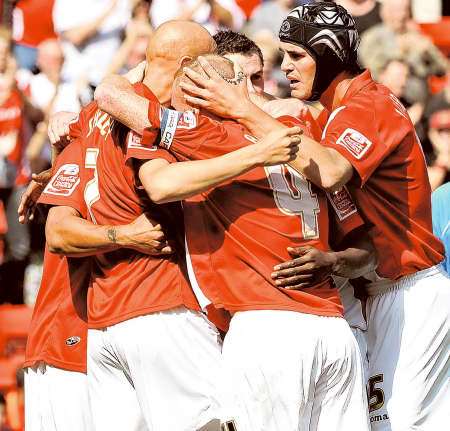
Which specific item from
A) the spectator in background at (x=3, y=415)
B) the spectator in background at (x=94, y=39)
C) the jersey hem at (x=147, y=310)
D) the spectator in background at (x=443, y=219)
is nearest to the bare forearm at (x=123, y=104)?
the jersey hem at (x=147, y=310)

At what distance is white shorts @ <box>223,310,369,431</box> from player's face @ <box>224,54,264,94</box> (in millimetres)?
1990

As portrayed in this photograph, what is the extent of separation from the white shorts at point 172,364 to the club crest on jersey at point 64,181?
2.54 ft

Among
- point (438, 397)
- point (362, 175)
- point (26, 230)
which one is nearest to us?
point (362, 175)

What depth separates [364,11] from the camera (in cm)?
1173

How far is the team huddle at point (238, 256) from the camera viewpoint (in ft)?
17.1

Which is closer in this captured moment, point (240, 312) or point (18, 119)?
point (240, 312)

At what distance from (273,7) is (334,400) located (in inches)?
276

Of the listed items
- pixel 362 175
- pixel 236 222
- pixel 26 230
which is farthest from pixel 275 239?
pixel 26 230

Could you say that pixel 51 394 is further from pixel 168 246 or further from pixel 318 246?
pixel 318 246

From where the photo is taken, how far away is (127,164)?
5555 mm

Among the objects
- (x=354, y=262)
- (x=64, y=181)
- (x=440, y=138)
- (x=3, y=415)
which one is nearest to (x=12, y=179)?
(x=3, y=415)

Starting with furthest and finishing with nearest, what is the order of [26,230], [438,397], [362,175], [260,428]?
[26,230] → [438,397] → [362,175] → [260,428]

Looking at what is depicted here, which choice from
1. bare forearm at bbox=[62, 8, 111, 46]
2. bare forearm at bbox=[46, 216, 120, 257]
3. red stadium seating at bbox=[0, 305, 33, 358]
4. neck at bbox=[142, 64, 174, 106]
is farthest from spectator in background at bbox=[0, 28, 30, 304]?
neck at bbox=[142, 64, 174, 106]

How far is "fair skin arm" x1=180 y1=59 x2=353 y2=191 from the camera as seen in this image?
5270mm
